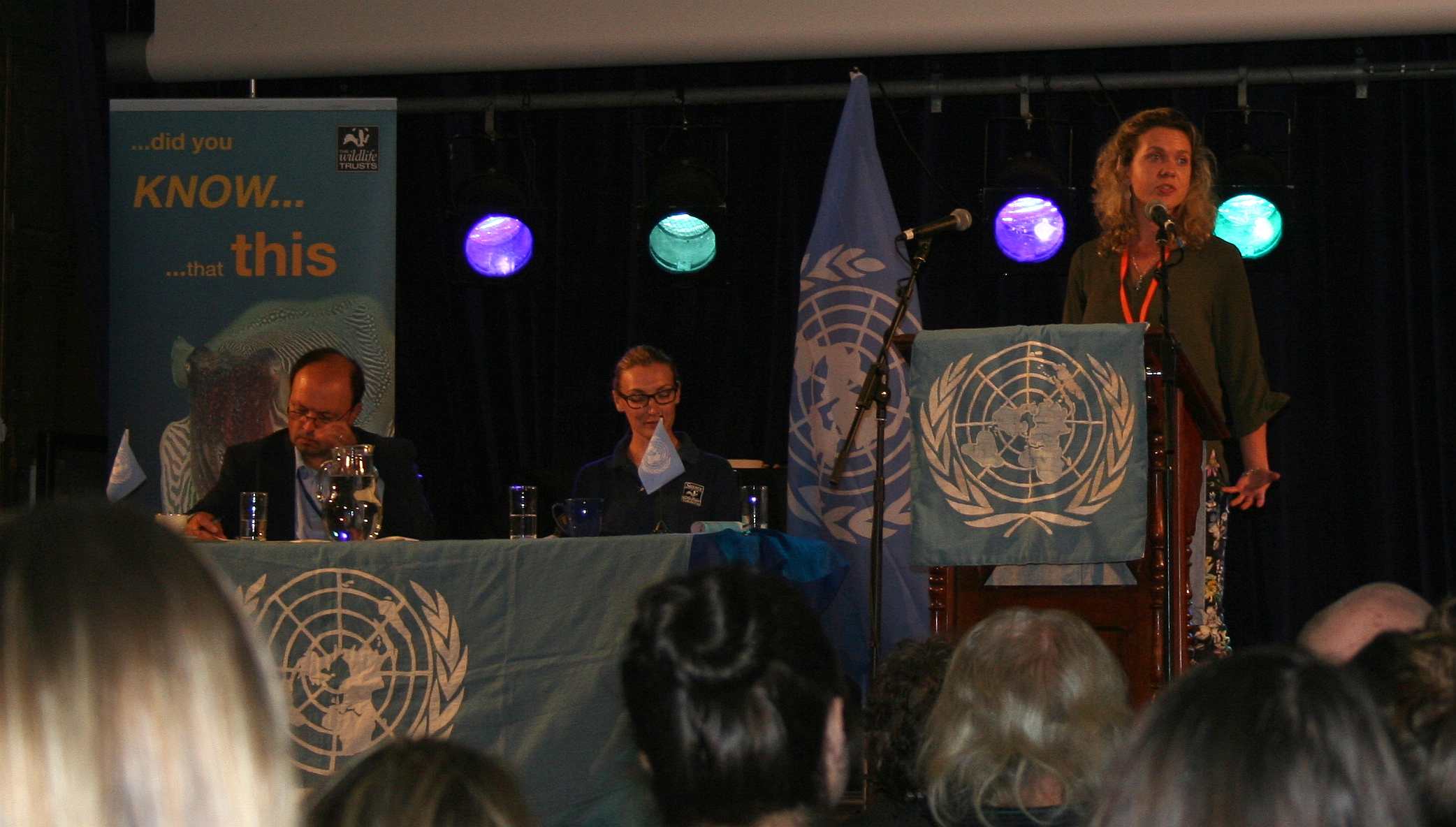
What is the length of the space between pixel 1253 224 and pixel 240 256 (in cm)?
346

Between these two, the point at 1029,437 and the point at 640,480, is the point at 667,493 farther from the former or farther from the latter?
the point at 1029,437

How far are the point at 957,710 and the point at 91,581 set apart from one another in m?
1.43

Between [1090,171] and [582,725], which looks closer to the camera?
[582,725]

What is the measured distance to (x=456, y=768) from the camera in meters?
1.05

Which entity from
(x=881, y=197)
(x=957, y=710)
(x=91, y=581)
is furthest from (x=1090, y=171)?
(x=91, y=581)

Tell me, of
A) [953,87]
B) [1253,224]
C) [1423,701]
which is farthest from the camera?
[953,87]

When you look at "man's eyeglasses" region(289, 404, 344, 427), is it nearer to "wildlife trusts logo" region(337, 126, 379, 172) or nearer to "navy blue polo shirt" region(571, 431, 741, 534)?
"navy blue polo shirt" region(571, 431, 741, 534)

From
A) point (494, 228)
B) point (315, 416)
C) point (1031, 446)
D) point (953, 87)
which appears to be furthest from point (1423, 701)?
point (953, 87)

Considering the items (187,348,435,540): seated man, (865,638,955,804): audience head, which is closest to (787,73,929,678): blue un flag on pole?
(187,348,435,540): seated man

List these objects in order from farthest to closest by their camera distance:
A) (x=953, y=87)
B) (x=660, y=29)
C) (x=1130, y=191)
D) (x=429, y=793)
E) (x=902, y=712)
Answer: (x=953, y=87), (x=660, y=29), (x=1130, y=191), (x=902, y=712), (x=429, y=793)

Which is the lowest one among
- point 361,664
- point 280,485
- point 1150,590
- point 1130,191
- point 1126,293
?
point 361,664

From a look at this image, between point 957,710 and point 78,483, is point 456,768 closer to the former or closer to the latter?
point 957,710

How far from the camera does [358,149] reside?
522cm

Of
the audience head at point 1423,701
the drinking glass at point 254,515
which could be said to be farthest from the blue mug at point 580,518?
the audience head at point 1423,701
